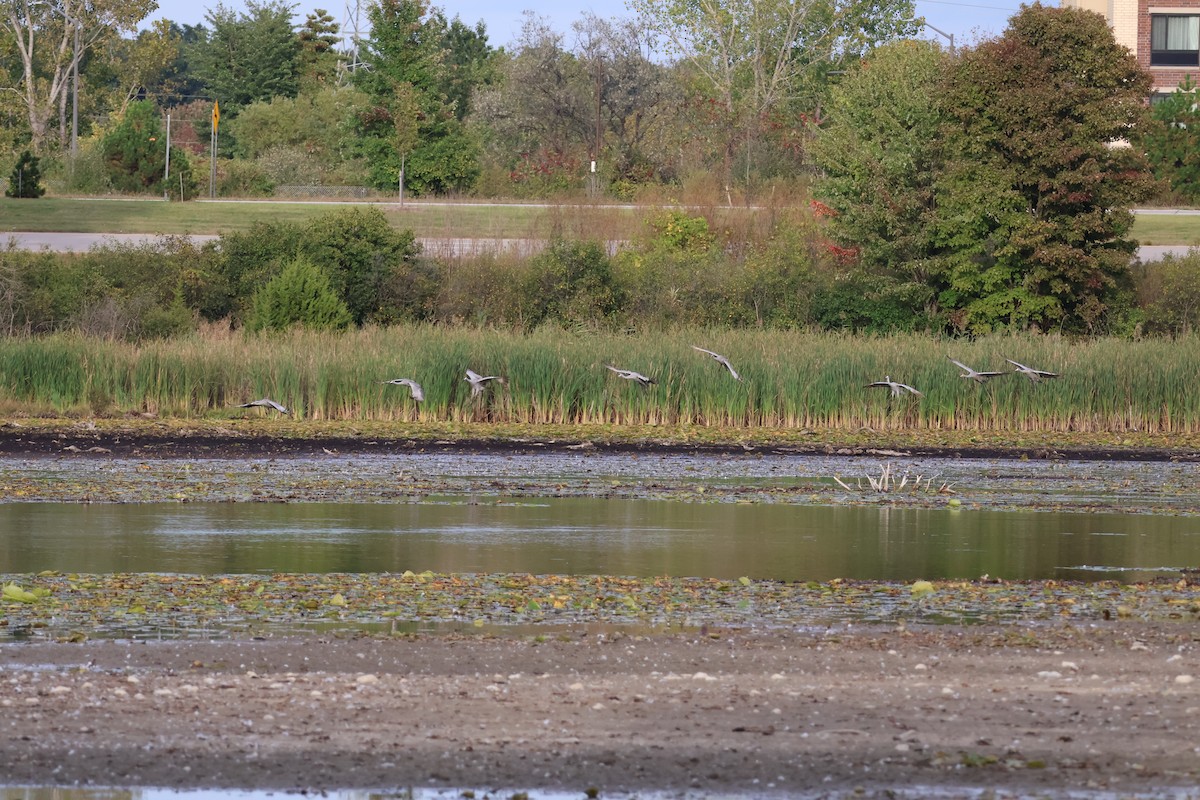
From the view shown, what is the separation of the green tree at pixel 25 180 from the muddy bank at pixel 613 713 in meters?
41.0

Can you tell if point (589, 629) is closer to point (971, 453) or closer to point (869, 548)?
point (869, 548)

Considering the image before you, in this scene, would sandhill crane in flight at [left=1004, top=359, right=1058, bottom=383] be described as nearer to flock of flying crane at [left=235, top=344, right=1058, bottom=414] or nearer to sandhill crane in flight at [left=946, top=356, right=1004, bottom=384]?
flock of flying crane at [left=235, top=344, right=1058, bottom=414]

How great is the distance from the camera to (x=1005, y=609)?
12227 millimetres

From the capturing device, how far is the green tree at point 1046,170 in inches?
1308

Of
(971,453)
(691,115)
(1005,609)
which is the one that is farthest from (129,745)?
(691,115)

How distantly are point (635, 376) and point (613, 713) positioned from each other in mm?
18402

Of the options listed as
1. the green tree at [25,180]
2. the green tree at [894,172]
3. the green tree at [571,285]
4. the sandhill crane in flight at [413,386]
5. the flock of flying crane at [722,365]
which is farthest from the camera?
the green tree at [25,180]

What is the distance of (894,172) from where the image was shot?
36156mm

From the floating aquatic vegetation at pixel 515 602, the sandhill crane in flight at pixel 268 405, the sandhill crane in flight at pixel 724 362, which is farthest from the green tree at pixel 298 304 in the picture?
the floating aquatic vegetation at pixel 515 602

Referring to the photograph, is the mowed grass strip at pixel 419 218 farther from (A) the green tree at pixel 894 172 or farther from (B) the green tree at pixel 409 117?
(A) the green tree at pixel 894 172

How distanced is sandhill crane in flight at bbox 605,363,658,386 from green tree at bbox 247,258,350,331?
816cm

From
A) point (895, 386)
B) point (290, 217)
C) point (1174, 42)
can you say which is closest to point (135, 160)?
point (290, 217)

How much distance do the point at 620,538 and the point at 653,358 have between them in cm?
1264

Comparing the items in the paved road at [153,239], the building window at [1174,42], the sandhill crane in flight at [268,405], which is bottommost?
the sandhill crane in flight at [268,405]
